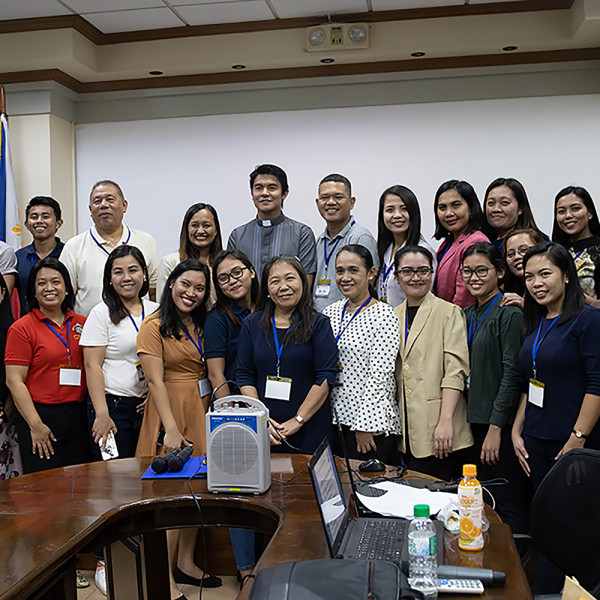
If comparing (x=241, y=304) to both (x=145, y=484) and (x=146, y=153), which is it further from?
(x=146, y=153)

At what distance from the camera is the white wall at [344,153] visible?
502cm

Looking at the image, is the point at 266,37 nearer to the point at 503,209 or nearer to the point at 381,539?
the point at 503,209

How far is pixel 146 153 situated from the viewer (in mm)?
5582

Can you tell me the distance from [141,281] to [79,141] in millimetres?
2880

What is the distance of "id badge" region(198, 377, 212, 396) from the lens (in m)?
3.15

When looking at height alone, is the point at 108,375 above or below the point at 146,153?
below

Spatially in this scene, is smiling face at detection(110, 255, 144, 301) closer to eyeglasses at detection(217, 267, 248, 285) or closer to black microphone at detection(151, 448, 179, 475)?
eyeglasses at detection(217, 267, 248, 285)

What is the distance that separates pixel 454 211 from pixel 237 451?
197 centimetres

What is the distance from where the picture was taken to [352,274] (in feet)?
10.2

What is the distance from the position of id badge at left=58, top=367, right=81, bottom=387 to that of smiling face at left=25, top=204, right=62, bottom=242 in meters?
1.07

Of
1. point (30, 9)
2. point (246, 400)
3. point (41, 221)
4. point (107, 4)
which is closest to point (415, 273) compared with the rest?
point (246, 400)

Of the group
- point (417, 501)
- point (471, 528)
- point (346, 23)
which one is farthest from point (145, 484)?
point (346, 23)

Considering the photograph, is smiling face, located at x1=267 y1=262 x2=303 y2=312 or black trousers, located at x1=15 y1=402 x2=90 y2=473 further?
black trousers, located at x1=15 y1=402 x2=90 y2=473

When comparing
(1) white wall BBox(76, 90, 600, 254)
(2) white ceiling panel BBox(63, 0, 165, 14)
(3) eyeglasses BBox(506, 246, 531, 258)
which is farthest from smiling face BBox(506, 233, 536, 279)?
(2) white ceiling panel BBox(63, 0, 165, 14)
